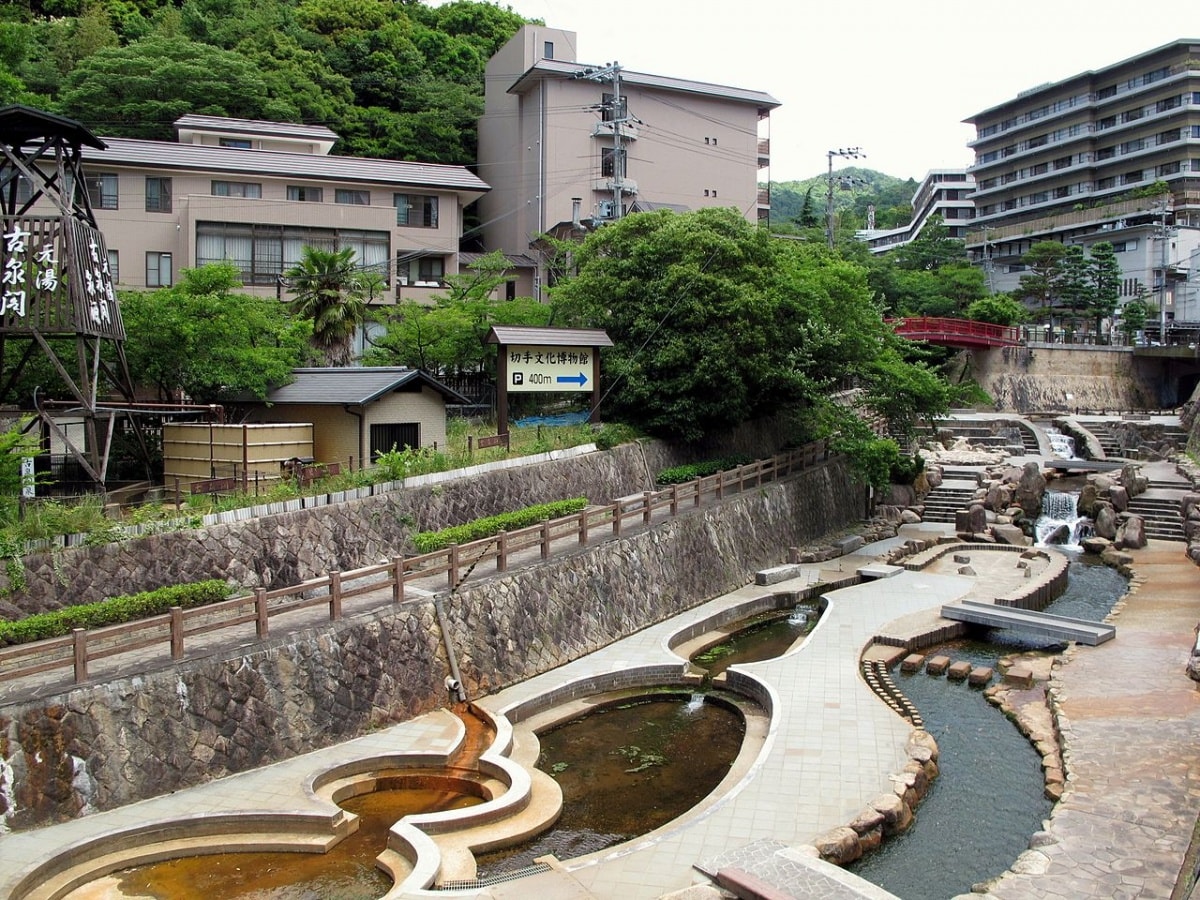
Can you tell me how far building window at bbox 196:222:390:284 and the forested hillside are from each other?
12753mm

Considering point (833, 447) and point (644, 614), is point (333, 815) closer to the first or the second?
point (644, 614)

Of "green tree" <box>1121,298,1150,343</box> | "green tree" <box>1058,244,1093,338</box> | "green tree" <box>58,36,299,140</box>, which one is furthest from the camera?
"green tree" <box>1058,244,1093,338</box>

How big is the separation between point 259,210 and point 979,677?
3227 cm

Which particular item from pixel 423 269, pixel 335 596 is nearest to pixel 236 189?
pixel 423 269

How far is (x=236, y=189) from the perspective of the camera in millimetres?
38062

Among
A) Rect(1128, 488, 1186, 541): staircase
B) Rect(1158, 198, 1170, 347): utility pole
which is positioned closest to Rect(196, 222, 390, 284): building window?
Rect(1128, 488, 1186, 541): staircase

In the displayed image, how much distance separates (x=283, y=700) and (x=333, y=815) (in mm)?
2654

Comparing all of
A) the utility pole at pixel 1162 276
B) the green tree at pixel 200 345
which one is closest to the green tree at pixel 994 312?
the utility pole at pixel 1162 276

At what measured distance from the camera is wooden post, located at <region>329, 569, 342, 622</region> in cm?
1478

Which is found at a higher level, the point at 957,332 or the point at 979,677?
the point at 957,332

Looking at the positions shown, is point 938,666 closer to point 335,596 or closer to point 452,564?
point 452,564

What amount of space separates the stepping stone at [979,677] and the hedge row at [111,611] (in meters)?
14.2

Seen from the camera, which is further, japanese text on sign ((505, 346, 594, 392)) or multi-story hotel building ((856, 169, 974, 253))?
multi-story hotel building ((856, 169, 974, 253))

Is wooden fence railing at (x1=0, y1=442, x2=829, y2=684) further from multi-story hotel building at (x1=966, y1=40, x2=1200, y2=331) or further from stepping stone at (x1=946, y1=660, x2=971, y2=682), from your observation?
multi-story hotel building at (x1=966, y1=40, x2=1200, y2=331)
